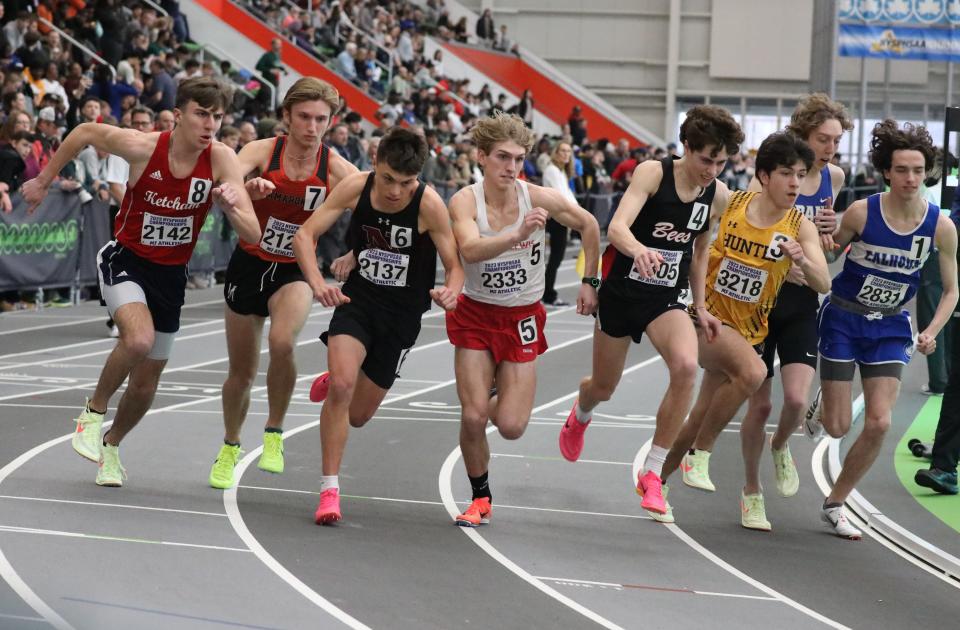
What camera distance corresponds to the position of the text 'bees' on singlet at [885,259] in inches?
317

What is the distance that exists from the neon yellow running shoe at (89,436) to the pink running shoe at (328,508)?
135 cm

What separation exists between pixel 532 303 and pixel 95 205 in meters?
10.5

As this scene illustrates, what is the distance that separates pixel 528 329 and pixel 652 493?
106cm

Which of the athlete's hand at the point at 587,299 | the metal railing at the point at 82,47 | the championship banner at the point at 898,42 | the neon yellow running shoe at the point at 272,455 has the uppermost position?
the championship banner at the point at 898,42

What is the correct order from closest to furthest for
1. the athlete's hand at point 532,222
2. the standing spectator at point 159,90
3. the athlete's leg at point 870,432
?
the athlete's hand at point 532,222 → the athlete's leg at point 870,432 → the standing spectator at point 159,90

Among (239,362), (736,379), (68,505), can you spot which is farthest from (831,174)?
(68,505)

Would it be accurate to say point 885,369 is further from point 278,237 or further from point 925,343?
point 278,237

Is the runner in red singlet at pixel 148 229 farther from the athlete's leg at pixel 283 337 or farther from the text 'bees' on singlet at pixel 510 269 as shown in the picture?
the text 'bees' on singlet at pixel 510 269

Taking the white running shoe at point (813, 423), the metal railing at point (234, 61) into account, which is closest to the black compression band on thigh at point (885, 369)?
the white running shoe at point (813, 423)

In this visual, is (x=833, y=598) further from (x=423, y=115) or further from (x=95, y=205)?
(x=423, y=115)

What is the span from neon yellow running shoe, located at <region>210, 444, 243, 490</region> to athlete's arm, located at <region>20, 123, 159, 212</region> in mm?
1640

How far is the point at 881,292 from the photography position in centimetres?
810

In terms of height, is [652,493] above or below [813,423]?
below

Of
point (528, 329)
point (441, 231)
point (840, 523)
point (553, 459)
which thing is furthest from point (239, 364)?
point (840, 523)
